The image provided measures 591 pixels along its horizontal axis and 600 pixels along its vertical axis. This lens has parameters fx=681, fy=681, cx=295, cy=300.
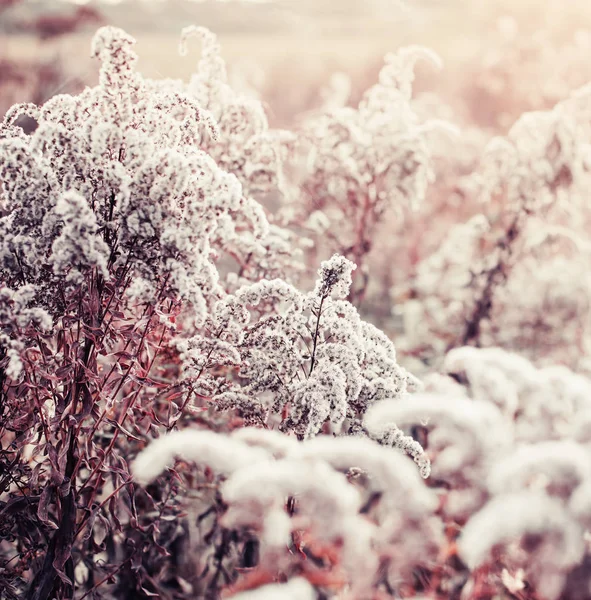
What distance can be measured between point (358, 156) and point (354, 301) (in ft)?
2.50

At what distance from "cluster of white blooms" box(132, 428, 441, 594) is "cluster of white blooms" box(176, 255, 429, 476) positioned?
0.47 meters

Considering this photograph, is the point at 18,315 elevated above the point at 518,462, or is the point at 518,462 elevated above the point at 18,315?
the point at 18,315

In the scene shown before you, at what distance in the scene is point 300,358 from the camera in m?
1.97

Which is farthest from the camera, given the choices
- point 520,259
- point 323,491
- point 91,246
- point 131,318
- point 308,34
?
point 308,34

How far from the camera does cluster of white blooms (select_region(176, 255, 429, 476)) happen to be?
1865 millimetres

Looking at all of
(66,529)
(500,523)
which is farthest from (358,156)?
(500,523)

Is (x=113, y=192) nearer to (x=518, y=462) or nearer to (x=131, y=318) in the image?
(x=131, y=318)

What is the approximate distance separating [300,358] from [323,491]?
77 cm

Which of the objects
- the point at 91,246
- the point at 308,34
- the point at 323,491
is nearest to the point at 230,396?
the point at 91,246

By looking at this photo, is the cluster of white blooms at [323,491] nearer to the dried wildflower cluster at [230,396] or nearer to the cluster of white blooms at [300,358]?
the dried wildflower cluster at [230,396]

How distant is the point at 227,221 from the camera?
2082 mm

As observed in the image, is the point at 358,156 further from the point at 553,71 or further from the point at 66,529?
the point at 553,71

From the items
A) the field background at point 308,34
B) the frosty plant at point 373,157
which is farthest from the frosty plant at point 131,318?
the field background at point 308,34

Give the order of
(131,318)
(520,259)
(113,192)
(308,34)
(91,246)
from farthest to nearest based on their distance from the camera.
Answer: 1. (308,34)
2. (520,259)
3. (131,318)
4. (113,192)
5. (91,246)
